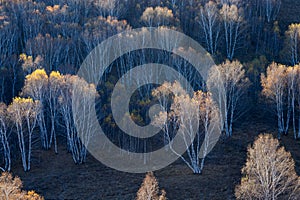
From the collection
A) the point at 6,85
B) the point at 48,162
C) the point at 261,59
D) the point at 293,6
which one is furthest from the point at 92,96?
the point at 293,6

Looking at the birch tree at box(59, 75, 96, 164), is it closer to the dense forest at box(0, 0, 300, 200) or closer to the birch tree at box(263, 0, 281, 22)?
the dense forest at box(0, 0, 300, 200)

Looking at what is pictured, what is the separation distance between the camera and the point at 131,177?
40969 mm

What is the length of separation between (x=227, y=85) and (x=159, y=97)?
843cm

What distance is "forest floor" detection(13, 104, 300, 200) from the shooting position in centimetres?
3731

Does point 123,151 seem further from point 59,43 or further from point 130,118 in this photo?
point 59,43

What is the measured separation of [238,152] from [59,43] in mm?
31042

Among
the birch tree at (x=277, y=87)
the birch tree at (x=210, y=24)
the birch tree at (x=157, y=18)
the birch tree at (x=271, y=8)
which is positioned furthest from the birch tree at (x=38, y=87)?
the birch tree at (x=271, y=8)

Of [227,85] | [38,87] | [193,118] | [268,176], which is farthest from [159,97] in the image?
[268,176]

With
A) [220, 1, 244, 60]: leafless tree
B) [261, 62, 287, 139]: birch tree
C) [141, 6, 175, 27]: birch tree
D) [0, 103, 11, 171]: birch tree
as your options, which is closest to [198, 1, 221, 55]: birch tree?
[220, 1, 244, 60]: leafless tree

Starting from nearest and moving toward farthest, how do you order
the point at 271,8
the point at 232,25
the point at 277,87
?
the point at 277,87, the point at 232,25, the point at 271,8

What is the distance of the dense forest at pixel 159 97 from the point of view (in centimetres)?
3709

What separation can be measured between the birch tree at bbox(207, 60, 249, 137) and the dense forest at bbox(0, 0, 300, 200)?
0.43 ft

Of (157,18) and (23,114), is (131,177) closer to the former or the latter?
(23,114)

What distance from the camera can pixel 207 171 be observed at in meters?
41.3
